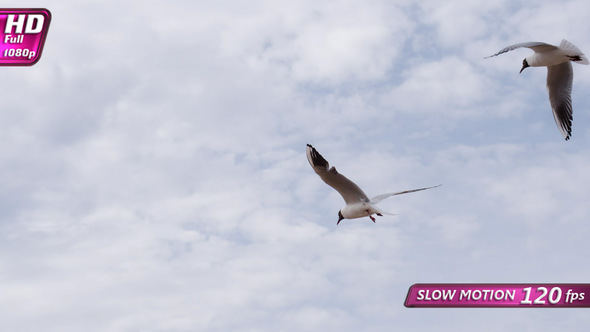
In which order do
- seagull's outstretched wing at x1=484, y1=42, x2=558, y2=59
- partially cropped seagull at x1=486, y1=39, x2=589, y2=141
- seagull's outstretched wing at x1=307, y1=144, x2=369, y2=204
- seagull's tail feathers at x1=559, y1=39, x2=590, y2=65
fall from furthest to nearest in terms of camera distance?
1. partially cropped seagull at x1=486, y1=39, x2=589, y2=141
2. seagull's tail feathers at x1=559, y1=39, x2=590, y2=65
3. seagull's outstretched wing at x1=307, y1=144, x2=369, y2=204
4. seagull's outstretched wing at x1=484, y1=42, x2=558, y2=59

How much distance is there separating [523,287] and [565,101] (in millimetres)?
5012

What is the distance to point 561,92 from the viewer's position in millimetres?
14289

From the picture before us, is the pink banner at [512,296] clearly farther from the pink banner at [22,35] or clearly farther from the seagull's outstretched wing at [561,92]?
the pink banner at [22,35]

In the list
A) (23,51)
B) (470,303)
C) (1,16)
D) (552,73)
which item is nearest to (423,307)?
(470,303)

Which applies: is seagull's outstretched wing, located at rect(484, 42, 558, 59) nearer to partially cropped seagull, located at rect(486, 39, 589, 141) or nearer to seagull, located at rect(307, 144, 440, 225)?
partially cropped seagull, located at rect(486, 39, 589, 141)

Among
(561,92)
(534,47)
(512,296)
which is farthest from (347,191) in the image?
(561,92)

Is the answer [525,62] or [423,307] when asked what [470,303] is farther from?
[525,62]

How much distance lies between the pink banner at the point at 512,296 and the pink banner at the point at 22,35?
9125 mm

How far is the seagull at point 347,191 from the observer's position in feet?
39.2

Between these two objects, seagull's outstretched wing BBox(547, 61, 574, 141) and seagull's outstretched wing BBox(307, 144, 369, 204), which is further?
seagull's outstretched wing BBox(547, 61, 574, 141)

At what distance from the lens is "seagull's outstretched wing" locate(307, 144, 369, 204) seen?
11922 millimetres

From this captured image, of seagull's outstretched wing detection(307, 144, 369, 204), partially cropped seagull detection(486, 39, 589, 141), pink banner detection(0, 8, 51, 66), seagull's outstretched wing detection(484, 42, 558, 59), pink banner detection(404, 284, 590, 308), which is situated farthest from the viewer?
partially cropped seagull detection(486, 39, 589, 141)

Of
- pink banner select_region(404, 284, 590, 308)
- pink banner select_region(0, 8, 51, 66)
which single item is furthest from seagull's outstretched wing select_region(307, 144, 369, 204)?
pink banner select_region(0, 8, 51, 66)

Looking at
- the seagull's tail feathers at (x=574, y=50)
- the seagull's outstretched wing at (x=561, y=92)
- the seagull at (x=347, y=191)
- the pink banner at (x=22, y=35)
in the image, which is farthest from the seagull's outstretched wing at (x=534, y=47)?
the pink banner at (x=22, y=35)
